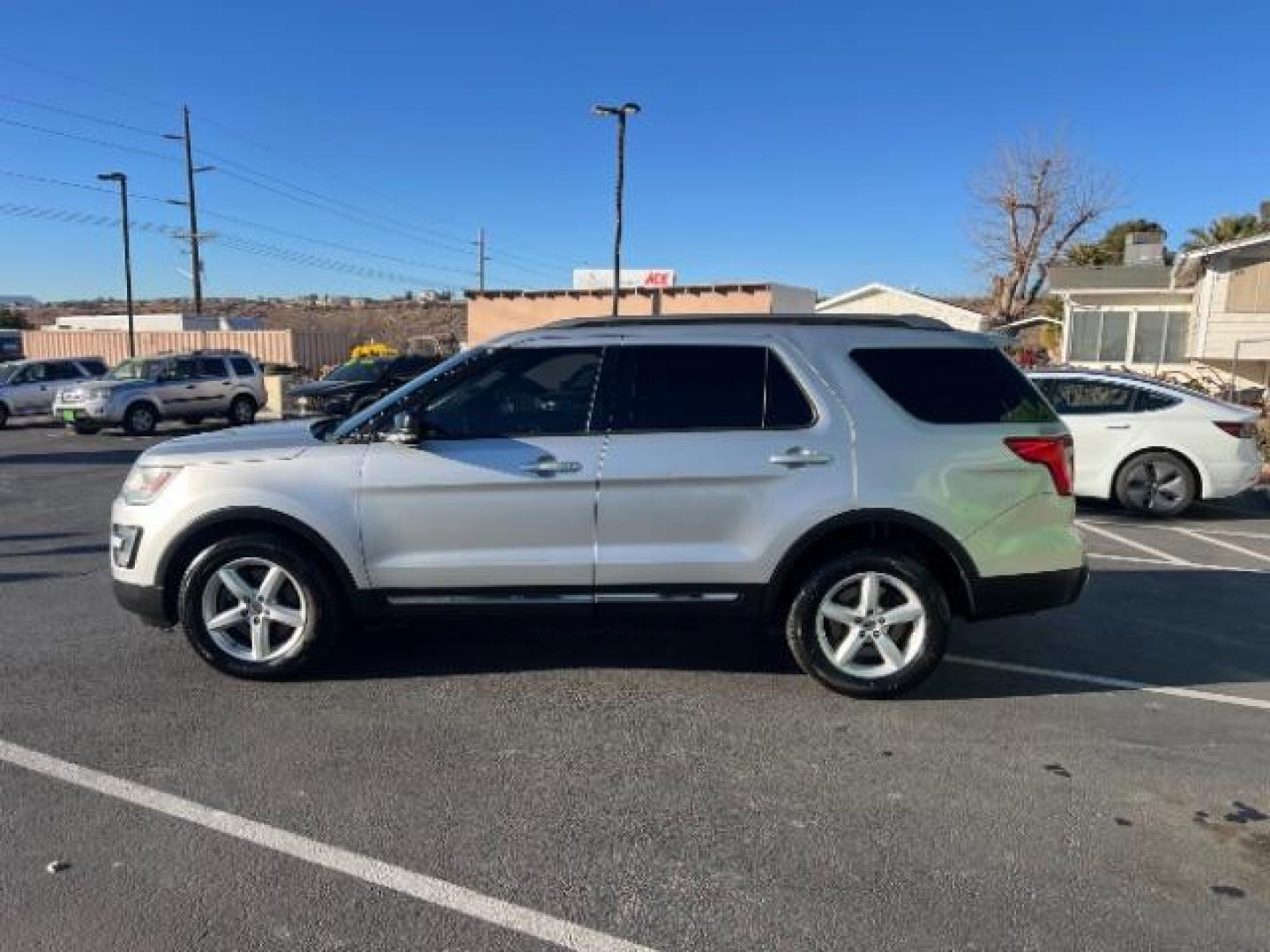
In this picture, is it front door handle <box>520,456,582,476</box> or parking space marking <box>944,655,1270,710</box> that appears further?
parking space marking <box>944,655,1270,710</box>

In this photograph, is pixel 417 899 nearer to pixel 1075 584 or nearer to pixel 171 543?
pixel 171 543

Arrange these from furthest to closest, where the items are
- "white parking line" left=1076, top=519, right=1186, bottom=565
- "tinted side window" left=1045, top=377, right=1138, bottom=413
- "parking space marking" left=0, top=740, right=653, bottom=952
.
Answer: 1. "tinted side window" left=1045, top=377, right=1138, bottom=413
2. "white parking line" left=1076, top=519, right=1186, bottom=565
3. "parking space marking" left=0, top=740, right=653, bottom=952

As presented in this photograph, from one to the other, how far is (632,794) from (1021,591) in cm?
219

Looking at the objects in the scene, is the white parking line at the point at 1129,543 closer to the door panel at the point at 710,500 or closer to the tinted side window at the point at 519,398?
the door panel at the point at 710,500

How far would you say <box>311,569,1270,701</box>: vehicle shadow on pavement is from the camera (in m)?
4.76

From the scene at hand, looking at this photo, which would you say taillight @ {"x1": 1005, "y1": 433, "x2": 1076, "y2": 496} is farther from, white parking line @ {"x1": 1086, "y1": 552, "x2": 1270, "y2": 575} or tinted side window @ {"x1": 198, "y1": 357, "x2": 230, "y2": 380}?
tinted side window @ {"x1": 198, "y1": 357, "x2": 230, "y2": 380}

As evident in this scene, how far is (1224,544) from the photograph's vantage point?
8.22 metres

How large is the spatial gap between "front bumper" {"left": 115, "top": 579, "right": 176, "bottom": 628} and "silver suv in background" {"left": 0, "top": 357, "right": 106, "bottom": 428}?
20.4 meters

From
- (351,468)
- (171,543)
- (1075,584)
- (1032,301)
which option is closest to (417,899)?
(351,468)

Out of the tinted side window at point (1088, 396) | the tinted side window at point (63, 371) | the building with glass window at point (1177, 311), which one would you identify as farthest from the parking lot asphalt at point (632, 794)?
the tinted side window at point (63, 371)

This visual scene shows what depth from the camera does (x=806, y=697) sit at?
4508 mm

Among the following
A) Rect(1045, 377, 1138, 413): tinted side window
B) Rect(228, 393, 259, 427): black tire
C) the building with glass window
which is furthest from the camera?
Rect(228, 393, 259, 427): black tire

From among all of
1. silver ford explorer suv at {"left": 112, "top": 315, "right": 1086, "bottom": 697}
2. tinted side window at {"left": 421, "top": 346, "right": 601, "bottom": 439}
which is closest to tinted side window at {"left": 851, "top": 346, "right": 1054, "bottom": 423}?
silver ford explorer suv at {"left": 112, "top": 315, "right": 1086, "bottom": 697}

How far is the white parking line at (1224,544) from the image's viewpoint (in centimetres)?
772
